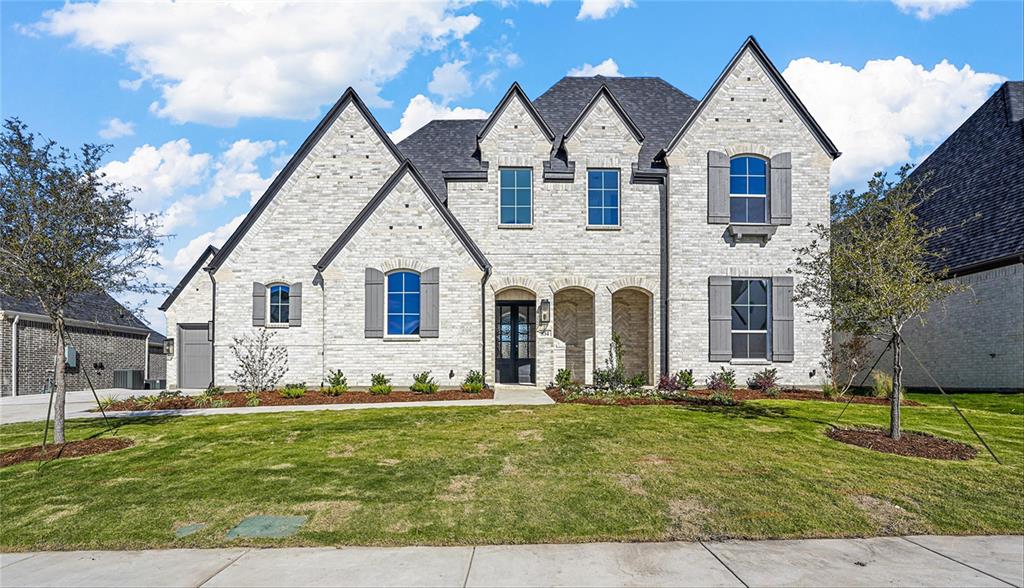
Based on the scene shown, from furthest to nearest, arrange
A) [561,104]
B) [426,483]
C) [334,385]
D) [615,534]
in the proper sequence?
[561,104]
[334,385]
[426,483]
[615,534]

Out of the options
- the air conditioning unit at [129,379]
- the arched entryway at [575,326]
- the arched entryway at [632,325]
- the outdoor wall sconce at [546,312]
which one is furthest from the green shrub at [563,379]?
the air conditioning unit at [129,379]

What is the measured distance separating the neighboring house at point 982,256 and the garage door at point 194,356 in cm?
2228

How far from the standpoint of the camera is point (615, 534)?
5934 millimetres

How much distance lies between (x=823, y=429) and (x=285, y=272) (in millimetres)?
14318

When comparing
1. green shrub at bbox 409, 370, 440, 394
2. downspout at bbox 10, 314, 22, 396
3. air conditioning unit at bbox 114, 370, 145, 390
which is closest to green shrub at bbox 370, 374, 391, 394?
green shrub at bbox 409, 370, 440, 394

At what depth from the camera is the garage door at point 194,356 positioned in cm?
1988

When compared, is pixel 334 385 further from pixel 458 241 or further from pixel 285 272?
pixel 458 241

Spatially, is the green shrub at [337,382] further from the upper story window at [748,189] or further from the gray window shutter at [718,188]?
the upper story window at [748,189]

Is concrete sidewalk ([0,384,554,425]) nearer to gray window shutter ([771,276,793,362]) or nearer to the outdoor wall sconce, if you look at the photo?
the outdoor wall sconce

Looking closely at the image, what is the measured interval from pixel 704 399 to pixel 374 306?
9.00 metres

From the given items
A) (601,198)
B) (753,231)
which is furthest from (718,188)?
(601,198)

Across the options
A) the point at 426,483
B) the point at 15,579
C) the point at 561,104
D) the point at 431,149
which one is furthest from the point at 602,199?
the point at 15,579

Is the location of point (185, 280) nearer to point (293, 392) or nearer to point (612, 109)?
point (293, 392)

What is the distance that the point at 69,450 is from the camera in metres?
9.61
